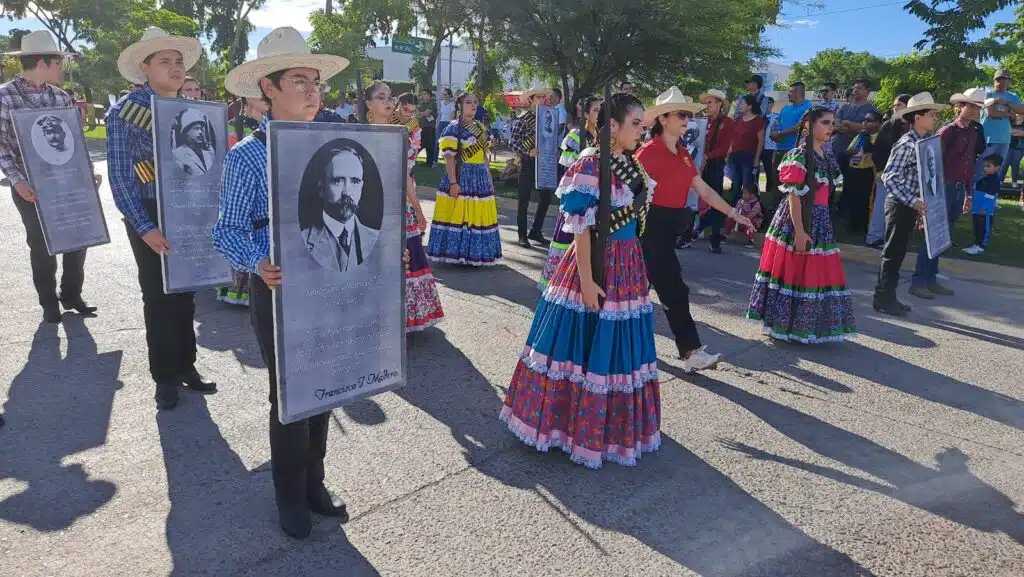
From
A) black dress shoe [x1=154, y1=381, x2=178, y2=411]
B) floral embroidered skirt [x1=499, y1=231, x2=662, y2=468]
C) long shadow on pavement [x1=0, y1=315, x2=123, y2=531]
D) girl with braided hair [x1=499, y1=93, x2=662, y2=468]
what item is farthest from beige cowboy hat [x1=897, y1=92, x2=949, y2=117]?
long shadow on pavement [x1=0, y1=315, x2=123, y2=531]

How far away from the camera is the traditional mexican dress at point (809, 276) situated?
20.0 ft

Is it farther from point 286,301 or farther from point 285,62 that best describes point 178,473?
point 285,62

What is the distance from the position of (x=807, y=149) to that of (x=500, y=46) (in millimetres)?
11937

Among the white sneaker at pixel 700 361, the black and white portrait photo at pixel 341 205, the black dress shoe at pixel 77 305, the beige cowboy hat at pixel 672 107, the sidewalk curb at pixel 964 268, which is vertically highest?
the beige cowboy hat at pixel 672 107

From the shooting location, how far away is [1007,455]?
432cm

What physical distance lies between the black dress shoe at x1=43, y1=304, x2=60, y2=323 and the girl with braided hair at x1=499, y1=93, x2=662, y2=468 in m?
4.38

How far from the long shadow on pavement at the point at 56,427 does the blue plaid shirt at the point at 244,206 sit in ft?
4.99

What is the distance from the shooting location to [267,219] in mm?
2883

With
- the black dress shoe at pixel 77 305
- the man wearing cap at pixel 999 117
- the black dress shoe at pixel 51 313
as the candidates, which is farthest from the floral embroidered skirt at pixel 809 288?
the man wearing cap at pixel 999 117

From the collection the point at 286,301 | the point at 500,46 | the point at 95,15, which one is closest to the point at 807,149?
the point at 286,301

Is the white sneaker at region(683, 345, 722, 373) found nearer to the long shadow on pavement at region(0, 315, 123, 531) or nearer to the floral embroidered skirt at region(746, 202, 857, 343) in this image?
the floral embroidered skirt at region(746, 202, 857, 343)

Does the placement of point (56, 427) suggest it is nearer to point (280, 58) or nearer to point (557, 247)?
point (280, 58)

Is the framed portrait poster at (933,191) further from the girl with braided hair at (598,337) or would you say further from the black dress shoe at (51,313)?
the black dress shoe at (51,313)

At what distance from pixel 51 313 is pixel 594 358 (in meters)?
4.85
